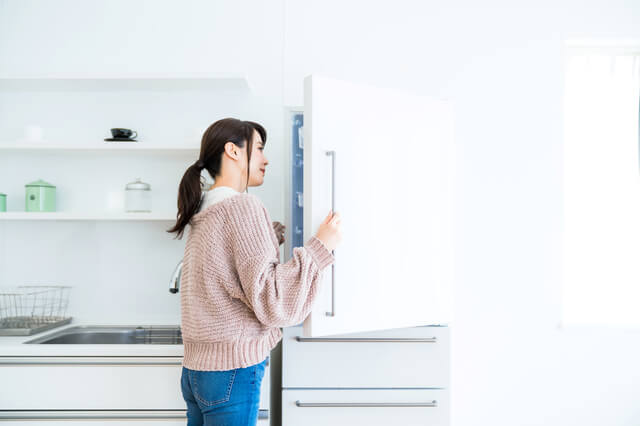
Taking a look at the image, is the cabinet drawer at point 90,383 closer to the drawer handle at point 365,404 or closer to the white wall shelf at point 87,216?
the drawer handle at point 365,404

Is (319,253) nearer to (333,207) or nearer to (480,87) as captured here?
(333,207)

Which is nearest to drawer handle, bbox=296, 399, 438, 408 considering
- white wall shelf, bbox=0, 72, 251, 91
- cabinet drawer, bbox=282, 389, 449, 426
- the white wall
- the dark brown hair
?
cabinet drawer, bbox=282, 389, 449, 426

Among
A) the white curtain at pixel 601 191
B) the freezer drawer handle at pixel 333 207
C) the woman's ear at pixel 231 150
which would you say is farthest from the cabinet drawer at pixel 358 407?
the white curtain at pixel 601 191

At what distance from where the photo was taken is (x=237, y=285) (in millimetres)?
1228

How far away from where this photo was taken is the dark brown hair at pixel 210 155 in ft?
4.49

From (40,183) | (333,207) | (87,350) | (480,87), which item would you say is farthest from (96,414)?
(480,87)

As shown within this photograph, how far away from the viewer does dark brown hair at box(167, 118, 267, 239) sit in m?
1.37

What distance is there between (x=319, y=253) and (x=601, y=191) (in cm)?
176

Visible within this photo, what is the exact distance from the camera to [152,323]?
2051mm

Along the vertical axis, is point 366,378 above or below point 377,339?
below

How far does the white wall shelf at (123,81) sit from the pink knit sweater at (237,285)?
92 cm

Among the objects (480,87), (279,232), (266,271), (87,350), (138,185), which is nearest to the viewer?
(266,271)

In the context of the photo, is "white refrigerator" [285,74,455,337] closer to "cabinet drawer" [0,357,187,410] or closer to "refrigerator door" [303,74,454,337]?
"refrigerator door" [303,74,454,337]

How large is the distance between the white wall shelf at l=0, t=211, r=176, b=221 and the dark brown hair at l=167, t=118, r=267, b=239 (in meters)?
0.54
